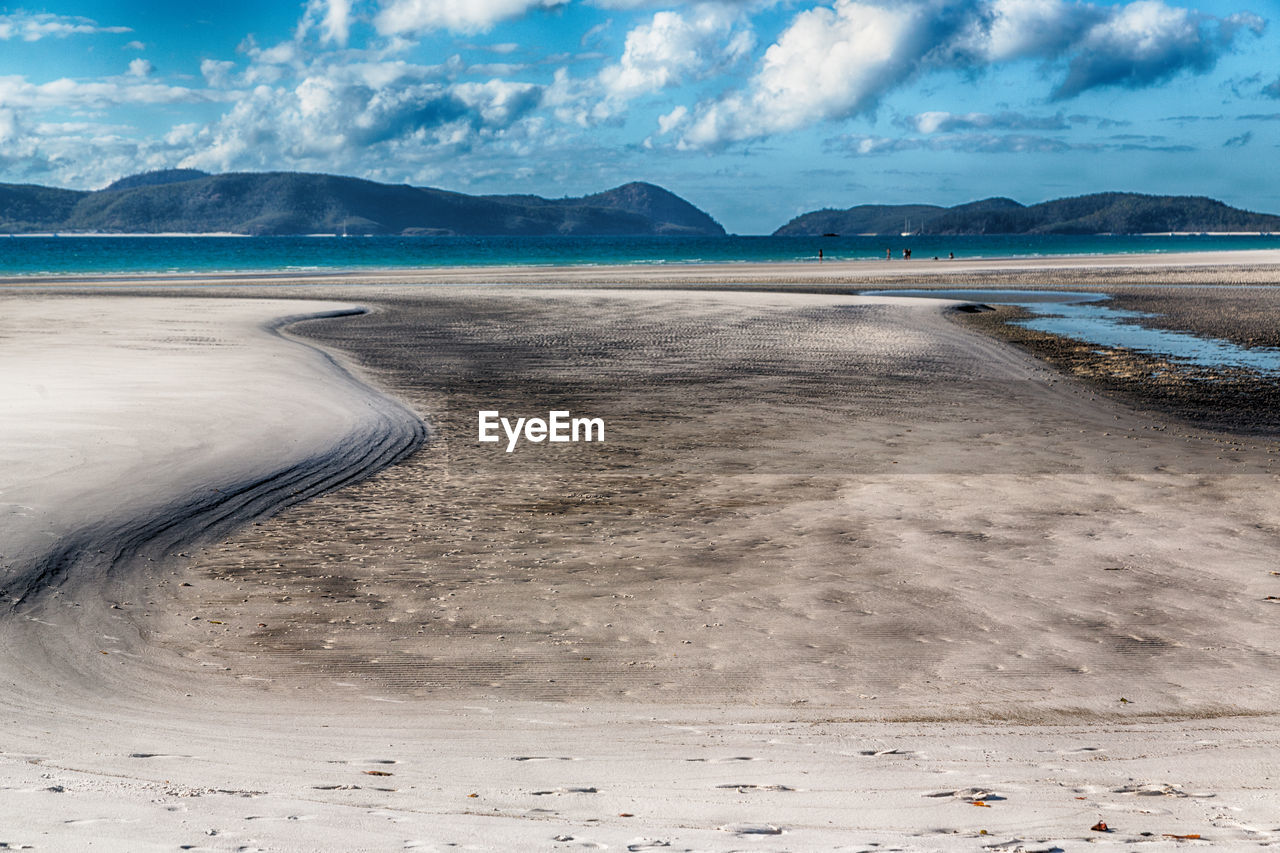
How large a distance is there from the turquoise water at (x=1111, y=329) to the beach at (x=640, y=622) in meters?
5.70

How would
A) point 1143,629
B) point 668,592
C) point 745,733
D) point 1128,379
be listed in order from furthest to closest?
1. point 1128,379
2. point 668,592
3. point 1143,629
4. point 745,733

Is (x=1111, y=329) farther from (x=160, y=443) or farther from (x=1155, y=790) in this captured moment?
(x=1155, y=790)

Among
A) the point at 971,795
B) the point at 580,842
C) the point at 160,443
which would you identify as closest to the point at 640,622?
the point at 971,795

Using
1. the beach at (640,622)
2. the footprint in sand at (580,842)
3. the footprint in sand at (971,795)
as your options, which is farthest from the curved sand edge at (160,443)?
the footprint in sand at (971,795)

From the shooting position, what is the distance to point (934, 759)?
215 inches

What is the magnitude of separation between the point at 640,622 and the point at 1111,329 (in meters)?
26.8

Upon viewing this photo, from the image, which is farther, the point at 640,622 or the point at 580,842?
the point at 640,622

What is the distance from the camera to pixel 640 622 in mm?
7820

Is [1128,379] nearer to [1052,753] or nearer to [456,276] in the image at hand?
[1052,753]

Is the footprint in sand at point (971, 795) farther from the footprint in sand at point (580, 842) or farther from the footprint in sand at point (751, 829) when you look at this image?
the footprint in sand at point (580, 842)

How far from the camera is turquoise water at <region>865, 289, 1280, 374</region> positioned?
24016mm

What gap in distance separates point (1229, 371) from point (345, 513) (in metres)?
17.9

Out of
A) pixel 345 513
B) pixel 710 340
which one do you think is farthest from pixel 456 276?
pixel 345 513

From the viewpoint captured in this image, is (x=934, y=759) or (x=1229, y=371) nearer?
(x=934, y=759)
